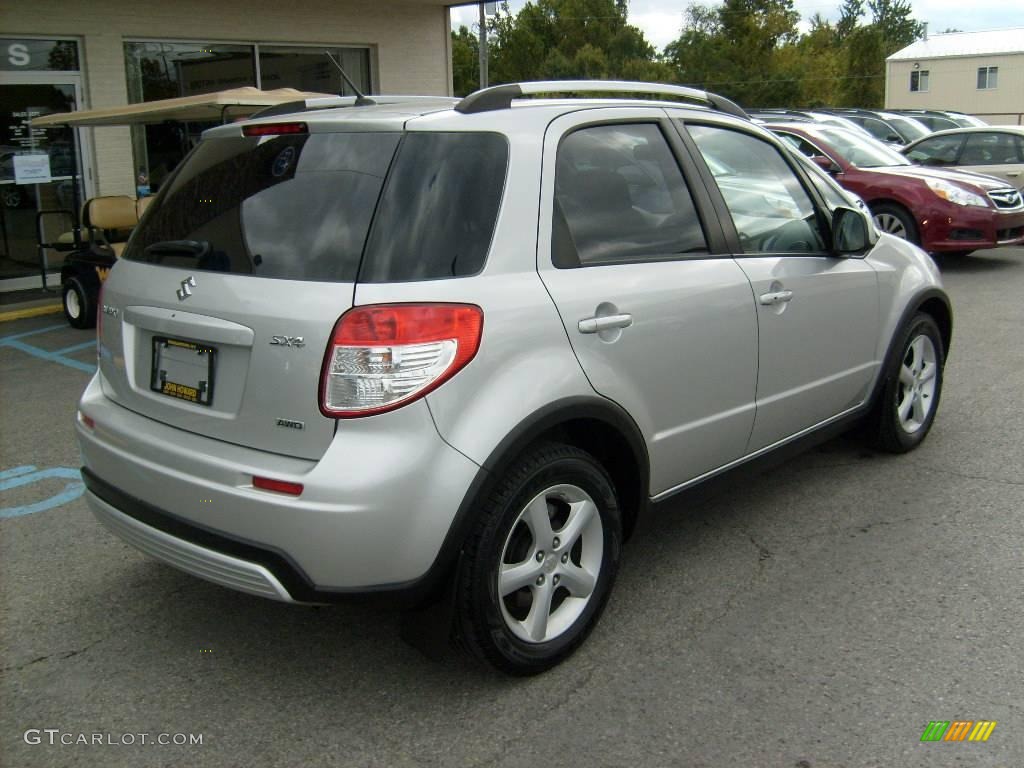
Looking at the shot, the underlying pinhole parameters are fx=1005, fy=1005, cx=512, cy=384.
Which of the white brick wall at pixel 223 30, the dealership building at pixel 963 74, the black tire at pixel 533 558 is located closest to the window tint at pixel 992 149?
the white brick wall at pixel 223 30

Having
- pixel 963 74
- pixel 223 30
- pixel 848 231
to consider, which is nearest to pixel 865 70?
pixel 963 74

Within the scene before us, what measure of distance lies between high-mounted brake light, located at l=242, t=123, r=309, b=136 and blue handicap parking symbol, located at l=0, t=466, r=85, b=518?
2.07 m

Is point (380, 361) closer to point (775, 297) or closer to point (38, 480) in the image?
point (775, 297)

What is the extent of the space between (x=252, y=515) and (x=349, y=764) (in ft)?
2.42

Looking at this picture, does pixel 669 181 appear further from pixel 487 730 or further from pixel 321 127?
pixel 487 730

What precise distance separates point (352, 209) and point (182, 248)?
2.14ft

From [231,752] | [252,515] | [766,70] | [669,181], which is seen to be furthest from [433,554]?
[766,70]

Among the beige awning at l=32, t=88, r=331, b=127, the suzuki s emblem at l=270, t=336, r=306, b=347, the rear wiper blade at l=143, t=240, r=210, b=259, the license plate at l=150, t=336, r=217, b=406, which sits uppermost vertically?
the beige awning at l=32, t=88, r=331, b=127

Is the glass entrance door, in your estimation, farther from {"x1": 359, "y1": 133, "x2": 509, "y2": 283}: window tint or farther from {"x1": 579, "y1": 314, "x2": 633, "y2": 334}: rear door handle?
{"x1": 579, "y1": 314, "x2": 633, "y2": 334}: rear door handle

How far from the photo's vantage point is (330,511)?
2.67 m

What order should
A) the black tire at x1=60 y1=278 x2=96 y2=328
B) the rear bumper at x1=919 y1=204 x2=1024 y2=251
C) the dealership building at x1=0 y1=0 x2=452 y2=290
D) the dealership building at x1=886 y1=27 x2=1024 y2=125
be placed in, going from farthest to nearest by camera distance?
the dealership building at x1=886 y1=27 x2=1024 y2=125, the rear bumper at x1=919 y1=204 x2=1024 y2=251, the dealership building at x1=0 y1=0 x2=452 y2=290, the black tire at x1=60 y1=278 x2=96 y2=328

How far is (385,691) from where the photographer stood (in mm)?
3141

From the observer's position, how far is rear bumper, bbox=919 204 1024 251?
1128 cm

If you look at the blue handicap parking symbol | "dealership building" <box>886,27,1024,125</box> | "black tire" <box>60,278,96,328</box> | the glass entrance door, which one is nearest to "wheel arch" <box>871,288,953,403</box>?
the blue handicap parking symbol
